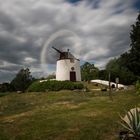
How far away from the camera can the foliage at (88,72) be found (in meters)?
77.2

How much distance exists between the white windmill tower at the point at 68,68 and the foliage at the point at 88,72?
13247 mm

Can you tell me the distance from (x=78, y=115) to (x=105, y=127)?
16.9 feet

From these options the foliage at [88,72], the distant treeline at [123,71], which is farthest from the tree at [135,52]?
the foliage at [88,72]

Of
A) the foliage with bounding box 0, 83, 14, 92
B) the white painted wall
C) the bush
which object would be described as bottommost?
the bush

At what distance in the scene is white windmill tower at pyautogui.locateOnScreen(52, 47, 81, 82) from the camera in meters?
62.5

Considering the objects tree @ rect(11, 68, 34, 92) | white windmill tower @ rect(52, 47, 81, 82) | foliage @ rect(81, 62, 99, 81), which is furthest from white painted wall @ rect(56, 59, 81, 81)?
tree @ rect(11, 68, 34, 92)

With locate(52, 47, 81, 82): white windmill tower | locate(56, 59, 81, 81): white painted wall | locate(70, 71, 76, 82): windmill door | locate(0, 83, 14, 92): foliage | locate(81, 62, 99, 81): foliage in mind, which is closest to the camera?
locate(56, 59, 81, 81): white painted wall

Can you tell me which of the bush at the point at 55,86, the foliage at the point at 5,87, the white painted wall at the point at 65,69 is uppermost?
the white painted wall at the point at 65,69

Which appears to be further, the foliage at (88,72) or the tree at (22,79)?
the tree at (22,79)

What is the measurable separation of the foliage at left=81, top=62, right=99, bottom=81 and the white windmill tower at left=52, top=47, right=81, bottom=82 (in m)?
13.2

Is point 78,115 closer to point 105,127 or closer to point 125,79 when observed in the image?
point 105,127

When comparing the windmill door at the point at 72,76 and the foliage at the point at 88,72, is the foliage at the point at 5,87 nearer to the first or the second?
the foliage at the point at 88,72

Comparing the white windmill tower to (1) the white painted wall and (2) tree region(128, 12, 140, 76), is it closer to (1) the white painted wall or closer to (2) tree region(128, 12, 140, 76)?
(1) the white painted wall

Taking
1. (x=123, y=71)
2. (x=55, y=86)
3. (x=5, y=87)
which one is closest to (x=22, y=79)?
(x=5, y=87)
